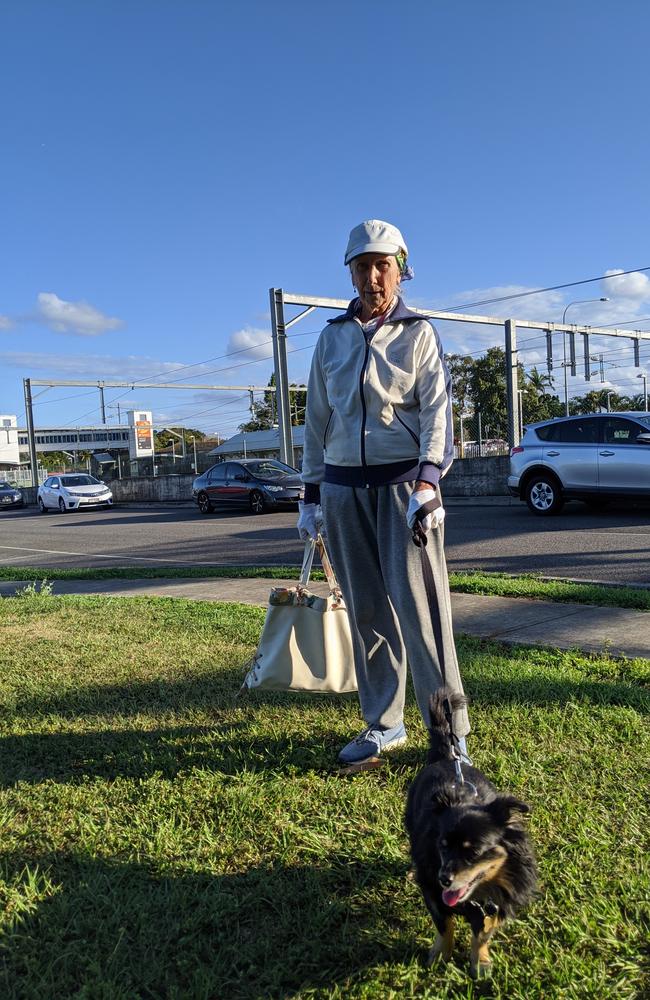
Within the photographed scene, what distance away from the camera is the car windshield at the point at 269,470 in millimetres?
19422

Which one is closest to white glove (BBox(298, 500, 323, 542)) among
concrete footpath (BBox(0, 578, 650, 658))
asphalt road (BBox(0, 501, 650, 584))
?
concrete footpath (BBox(0, 578, 650, 658))

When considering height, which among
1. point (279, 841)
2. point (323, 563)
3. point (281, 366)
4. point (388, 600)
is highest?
point (281, 366)

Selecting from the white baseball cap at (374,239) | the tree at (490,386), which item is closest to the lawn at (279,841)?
the white baseball cap at (374,239)

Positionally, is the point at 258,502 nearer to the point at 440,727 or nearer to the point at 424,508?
the point at 424,508

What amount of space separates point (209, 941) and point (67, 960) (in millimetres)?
371

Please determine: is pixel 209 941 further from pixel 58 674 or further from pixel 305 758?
pixel 58 674

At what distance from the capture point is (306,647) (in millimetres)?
3328

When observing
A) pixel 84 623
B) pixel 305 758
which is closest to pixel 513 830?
pixel 305 758

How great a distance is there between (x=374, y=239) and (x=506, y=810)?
6.63 feet

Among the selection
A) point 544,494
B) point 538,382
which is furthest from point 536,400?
point 544,494

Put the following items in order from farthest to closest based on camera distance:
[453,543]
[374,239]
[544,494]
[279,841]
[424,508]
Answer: [544,494], [453,543], [374,239], [424,508], [279,841]

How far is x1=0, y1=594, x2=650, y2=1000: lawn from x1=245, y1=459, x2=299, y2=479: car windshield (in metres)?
15.1

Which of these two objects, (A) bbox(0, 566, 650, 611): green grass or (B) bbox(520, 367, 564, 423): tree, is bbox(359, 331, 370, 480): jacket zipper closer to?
(A) bbox(0, 566, 650, 611): green grass

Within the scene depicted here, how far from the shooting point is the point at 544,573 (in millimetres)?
7922
